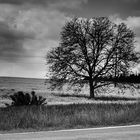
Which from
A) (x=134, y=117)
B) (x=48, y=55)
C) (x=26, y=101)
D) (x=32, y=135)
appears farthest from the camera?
(x=48, y=55)

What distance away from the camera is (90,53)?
95.7ft

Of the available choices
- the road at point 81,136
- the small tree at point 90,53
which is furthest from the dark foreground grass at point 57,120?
→ the small tree at point 90,53

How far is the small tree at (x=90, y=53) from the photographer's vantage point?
28250 mm

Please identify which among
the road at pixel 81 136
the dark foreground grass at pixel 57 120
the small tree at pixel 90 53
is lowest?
the road at pixel 81 136

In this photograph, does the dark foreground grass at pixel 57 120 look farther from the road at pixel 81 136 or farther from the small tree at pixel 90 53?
the small tree at pixel 90 53

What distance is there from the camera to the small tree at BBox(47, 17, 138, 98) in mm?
28250

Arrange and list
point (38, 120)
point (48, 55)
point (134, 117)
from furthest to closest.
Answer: point (48, 55) → point (134, 117) → point (38, 120)

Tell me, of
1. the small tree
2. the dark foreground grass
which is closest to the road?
the dark foreground grass

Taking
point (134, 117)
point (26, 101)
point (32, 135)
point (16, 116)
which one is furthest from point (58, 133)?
point (26, 101)

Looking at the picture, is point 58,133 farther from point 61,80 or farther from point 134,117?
point 61,80

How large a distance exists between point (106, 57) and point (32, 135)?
2292cm

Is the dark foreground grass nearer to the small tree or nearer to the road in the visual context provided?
the road

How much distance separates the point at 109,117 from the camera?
1059 centimetres

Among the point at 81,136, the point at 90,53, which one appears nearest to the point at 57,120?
the point at 81,136
